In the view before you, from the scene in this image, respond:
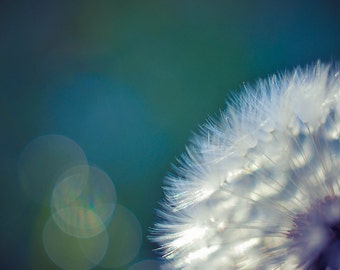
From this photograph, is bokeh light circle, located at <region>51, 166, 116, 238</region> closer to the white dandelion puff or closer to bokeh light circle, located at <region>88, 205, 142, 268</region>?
bokeh light circle, located at <region>88, 205, 142, 268</region>

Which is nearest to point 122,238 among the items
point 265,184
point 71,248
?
point 71,248

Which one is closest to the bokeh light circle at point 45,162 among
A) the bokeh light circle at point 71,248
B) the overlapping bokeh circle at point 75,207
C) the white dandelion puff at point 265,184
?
the overlapping bokeh circle at point 75,207

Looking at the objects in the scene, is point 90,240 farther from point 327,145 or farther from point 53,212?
point 327,145

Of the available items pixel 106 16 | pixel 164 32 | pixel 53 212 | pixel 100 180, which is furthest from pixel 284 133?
pixel 106 16

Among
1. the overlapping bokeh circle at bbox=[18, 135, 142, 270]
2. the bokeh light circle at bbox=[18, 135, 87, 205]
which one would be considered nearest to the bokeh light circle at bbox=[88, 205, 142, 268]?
the overlapping bokeh circle at bbox=[18, 135, 142, 270]

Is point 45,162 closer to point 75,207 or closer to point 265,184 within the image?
point 75,207
